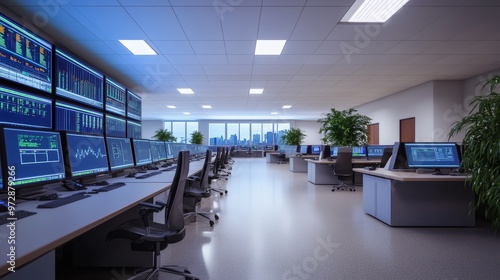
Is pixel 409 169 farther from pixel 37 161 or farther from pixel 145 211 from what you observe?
pixel 37 161

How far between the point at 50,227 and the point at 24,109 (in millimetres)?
1734

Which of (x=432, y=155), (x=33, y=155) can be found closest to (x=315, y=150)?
(x=432, y=155)

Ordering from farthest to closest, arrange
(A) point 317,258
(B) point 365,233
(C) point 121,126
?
1. (C) point 121,126
2. (B) point 365,233
3. (A) point 317,258

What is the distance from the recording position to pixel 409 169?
386 cm

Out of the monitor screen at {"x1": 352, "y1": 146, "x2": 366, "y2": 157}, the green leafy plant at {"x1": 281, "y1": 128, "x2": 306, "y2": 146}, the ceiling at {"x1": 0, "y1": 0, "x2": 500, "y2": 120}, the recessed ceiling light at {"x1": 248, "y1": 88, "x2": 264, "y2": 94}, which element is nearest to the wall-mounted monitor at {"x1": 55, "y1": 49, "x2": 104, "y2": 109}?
the ceiling at {"x1": 0, "y1": 0, "x2": 500, "y2": 120}

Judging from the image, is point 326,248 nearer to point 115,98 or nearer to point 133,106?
point 115,98

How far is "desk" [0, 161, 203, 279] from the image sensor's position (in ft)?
3.21

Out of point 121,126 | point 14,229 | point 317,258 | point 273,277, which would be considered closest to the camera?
point 14,229

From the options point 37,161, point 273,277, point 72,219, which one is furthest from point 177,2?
point 273,277

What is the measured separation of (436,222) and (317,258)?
6.76 feet

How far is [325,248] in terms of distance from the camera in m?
2.74

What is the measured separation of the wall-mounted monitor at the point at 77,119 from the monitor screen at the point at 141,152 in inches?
28.9

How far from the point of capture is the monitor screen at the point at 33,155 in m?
1.56

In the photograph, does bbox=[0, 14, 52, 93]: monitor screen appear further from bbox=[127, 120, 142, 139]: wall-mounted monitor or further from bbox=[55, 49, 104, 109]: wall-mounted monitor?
bbox=[127, 120, 142, 139]: wall-mounted monitor
